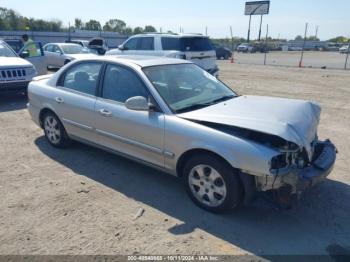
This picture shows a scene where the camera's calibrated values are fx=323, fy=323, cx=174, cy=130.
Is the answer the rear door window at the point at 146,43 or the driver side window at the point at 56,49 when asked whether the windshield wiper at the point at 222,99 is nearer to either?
the rear door window at the point at 146,43

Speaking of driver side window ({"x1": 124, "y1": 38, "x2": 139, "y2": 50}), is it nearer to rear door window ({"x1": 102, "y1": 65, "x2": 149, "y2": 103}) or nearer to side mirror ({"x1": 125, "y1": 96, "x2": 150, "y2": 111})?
rear door window ({"x1": 102, "y1": 65, "x2": 149, "y2": 103})

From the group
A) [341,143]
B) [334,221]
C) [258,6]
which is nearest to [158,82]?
[334,221]

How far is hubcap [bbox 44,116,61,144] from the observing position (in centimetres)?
533

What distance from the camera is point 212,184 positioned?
138 inches

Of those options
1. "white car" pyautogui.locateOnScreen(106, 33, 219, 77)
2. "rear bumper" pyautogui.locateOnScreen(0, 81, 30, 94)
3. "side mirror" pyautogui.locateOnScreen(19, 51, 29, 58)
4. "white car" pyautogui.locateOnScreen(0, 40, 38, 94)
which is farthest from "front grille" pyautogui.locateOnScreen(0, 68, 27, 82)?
"white car" pyautogui.locateOnScreen(106, 33, 219, 77)

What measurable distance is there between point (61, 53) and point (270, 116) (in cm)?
1412

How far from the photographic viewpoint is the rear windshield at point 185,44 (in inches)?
448

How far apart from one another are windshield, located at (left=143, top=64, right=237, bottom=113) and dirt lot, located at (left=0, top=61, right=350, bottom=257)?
113 cm

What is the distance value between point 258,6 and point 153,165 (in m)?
46.8

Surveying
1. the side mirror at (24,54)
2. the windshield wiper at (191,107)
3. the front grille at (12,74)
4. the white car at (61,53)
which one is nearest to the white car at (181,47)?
the side mirror at (24,54)

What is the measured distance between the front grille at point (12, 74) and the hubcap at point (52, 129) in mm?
4083

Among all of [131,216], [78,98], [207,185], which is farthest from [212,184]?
[78,98]

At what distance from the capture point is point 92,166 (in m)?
4.81

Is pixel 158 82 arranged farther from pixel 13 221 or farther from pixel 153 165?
pixel 13 221
